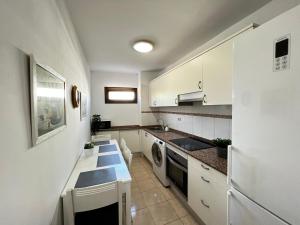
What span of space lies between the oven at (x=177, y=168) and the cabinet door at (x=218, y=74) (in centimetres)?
83

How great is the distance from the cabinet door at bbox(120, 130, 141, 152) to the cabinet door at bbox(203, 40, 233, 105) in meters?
2.60

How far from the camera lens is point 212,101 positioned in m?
1.63

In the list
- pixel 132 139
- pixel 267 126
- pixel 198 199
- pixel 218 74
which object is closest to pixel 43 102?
pixel 267 126

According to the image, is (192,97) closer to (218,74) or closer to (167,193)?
(218,74)

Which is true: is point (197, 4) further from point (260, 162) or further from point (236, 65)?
point (260, 162)

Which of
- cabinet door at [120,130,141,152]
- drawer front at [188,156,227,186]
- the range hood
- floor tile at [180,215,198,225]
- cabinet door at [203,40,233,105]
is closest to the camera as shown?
drawer front at [188,156,227,186]

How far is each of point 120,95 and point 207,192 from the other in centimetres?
338

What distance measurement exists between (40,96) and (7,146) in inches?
12.4

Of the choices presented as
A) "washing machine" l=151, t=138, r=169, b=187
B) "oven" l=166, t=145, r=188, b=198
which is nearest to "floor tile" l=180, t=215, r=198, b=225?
"oven" l=166, t=145, r=188, b=198

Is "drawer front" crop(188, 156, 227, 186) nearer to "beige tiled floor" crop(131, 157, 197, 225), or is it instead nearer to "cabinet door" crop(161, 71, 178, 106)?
"beige tiled floor" crop(131, 157, 197, 225)

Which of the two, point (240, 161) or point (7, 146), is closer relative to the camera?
point (7, 146)

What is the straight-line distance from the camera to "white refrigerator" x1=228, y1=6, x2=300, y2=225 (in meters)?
0.69

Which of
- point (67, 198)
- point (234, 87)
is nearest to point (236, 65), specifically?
point (234, 87)

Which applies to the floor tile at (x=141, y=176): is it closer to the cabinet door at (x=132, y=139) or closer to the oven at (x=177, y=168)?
the oven at (x=177, y=168)
